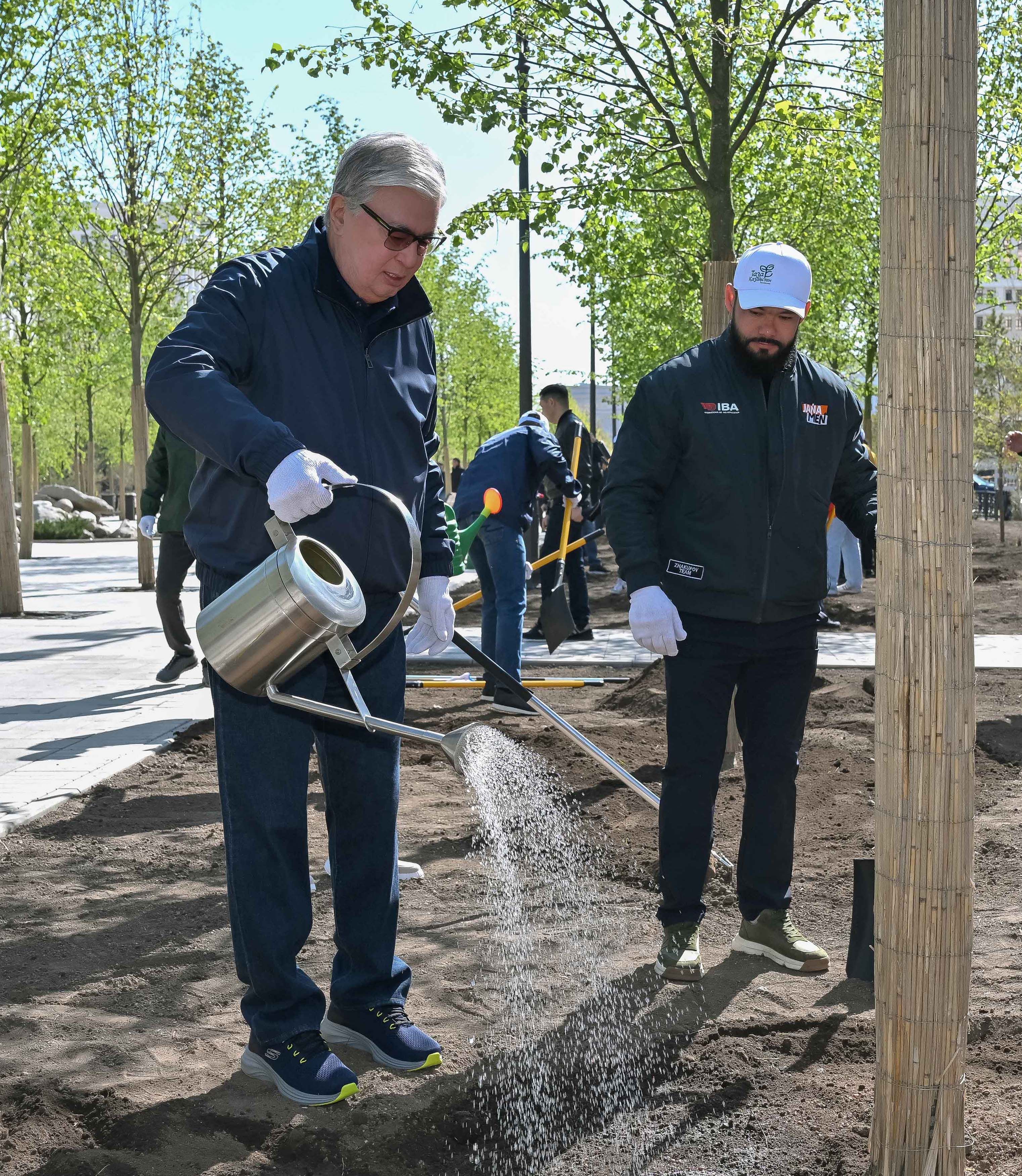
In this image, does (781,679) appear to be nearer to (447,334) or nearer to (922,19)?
(922,19)

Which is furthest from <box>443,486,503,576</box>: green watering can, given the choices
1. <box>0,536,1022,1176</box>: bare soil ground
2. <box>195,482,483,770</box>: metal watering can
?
<box>195,482,483,770</box>: metal watering can

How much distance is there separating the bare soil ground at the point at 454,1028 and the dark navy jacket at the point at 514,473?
263 cm

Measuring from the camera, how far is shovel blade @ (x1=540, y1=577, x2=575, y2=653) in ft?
29.8

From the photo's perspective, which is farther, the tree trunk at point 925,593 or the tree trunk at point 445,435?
the tree trunk at point 445,435

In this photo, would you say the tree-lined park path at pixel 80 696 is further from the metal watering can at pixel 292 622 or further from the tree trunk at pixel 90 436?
the tree trunk at pixel 90 436

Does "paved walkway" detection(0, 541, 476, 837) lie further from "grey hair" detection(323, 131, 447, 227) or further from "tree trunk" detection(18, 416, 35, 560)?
"tree trunk" detection(18, 416, 35, 560)

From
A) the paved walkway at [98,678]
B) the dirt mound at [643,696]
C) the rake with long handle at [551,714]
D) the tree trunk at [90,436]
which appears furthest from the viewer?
the tree trunk at [90,436]

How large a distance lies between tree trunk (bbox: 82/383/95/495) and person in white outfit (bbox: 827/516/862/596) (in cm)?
1694

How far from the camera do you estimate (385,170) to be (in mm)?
2768

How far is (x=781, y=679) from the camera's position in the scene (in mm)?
3707

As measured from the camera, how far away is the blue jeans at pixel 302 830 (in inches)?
113

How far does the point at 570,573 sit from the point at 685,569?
25.3 ft

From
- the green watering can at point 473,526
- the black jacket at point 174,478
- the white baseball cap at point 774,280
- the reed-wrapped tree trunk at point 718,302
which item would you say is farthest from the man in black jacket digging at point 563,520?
the white baseball cap at point 774,280

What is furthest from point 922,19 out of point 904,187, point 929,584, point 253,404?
point 253,404
